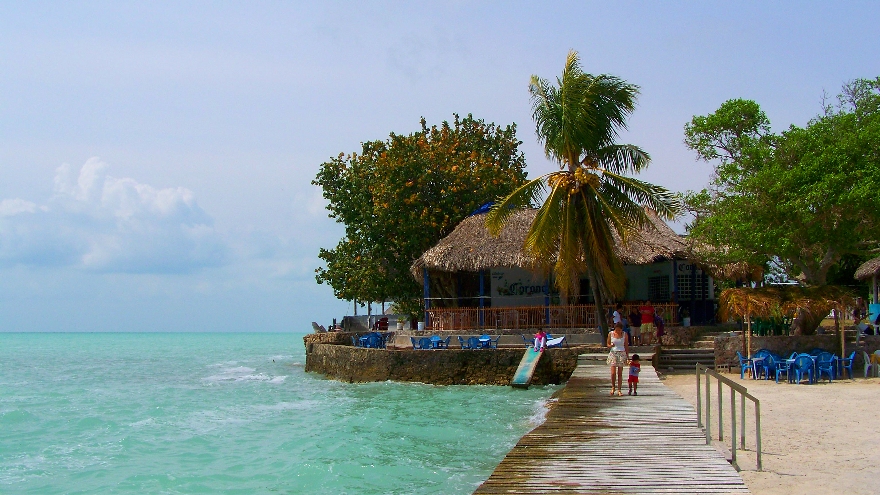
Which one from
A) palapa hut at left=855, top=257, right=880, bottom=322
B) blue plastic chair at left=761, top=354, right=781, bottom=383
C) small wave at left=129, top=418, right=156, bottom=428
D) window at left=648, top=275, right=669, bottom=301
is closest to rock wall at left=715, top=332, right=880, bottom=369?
blue plastic chair at left=761, top=354, right=781, bottom=383

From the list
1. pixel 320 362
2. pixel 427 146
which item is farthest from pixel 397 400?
pixel 427 146

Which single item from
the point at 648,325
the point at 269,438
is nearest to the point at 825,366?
the point at 648,325

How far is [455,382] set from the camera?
69.9 ft

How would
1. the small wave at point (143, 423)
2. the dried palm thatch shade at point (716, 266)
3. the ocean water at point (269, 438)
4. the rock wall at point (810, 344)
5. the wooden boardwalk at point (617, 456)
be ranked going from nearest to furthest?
1. the wooden boardwalk at point (617, 456)
2. the ocean water at point (269, 438)
3. the rock wall at point (810, 344)
4. the small wave at point (143, 423)
5. the dried palm thatch shade at point (716, 266)

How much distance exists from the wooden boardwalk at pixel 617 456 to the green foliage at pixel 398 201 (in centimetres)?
1602

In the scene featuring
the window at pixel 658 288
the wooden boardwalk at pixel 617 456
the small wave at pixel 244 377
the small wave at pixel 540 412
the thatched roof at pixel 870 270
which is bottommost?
the small wave at pixel 244 377

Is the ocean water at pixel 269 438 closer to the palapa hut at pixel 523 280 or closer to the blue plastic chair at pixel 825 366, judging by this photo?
the palapa hut at pixel 523 280

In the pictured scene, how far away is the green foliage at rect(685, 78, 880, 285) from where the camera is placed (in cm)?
1700

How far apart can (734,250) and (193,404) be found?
49.9 feet

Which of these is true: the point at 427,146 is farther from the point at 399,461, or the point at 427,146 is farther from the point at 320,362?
the point at 399,461

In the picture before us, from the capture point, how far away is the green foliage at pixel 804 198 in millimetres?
17000

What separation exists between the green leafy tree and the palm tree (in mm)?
1658

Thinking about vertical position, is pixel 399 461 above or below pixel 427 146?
below

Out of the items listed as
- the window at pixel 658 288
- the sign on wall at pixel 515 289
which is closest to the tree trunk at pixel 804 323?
the window at pixel 658 288
